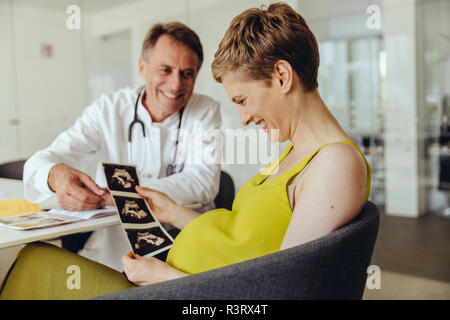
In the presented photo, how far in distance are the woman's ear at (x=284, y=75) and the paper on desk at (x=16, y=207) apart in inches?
37.2

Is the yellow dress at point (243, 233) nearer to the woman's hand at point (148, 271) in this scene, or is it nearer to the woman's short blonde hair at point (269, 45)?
the woman's hand at point (148, 271)

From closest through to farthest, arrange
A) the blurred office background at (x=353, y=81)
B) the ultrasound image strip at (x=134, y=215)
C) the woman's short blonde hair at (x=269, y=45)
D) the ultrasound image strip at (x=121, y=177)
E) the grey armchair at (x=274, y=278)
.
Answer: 1. the grey armchair at (x=274, y=278)
2. the woman's short blonde hair at (x=269, y=45)
3. the ultrasound image strip at (x=134, y=215)
4. the ultrasound image strip at (x=121, y=177)
5. the blurred office background at (x=353, y=81)

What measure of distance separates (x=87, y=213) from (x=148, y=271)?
1.46ft

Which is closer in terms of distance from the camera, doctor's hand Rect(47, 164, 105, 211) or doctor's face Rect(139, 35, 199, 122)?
doctor's hand Rect(47, 164, 105, 211)

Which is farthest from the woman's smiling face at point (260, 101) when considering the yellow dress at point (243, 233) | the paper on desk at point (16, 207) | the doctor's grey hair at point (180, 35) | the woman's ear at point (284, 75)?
the paper on desk at point (16, 207)

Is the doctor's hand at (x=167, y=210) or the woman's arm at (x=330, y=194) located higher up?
the woman's arm at (x=330, y=194)

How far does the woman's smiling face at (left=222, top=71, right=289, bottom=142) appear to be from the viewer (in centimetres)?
102

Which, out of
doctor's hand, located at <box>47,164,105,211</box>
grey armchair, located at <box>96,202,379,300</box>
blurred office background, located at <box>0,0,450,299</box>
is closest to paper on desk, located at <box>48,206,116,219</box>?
doctor's hand, located at <box>47,164,105,211</box>

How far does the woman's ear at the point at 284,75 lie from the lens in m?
0.98

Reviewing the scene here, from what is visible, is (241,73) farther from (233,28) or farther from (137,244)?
(137,244)

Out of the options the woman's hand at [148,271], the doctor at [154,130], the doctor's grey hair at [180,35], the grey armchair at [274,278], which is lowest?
the woman's hand at [148,271]

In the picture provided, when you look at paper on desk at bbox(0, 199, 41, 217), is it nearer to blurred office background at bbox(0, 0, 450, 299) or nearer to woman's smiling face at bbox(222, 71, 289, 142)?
blurred office background at bbox(0, 0, 450, 299)

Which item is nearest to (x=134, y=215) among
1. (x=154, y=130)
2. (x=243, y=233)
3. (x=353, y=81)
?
(x=243, y=233)

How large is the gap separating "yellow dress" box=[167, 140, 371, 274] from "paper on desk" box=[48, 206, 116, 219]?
0.38 meters
